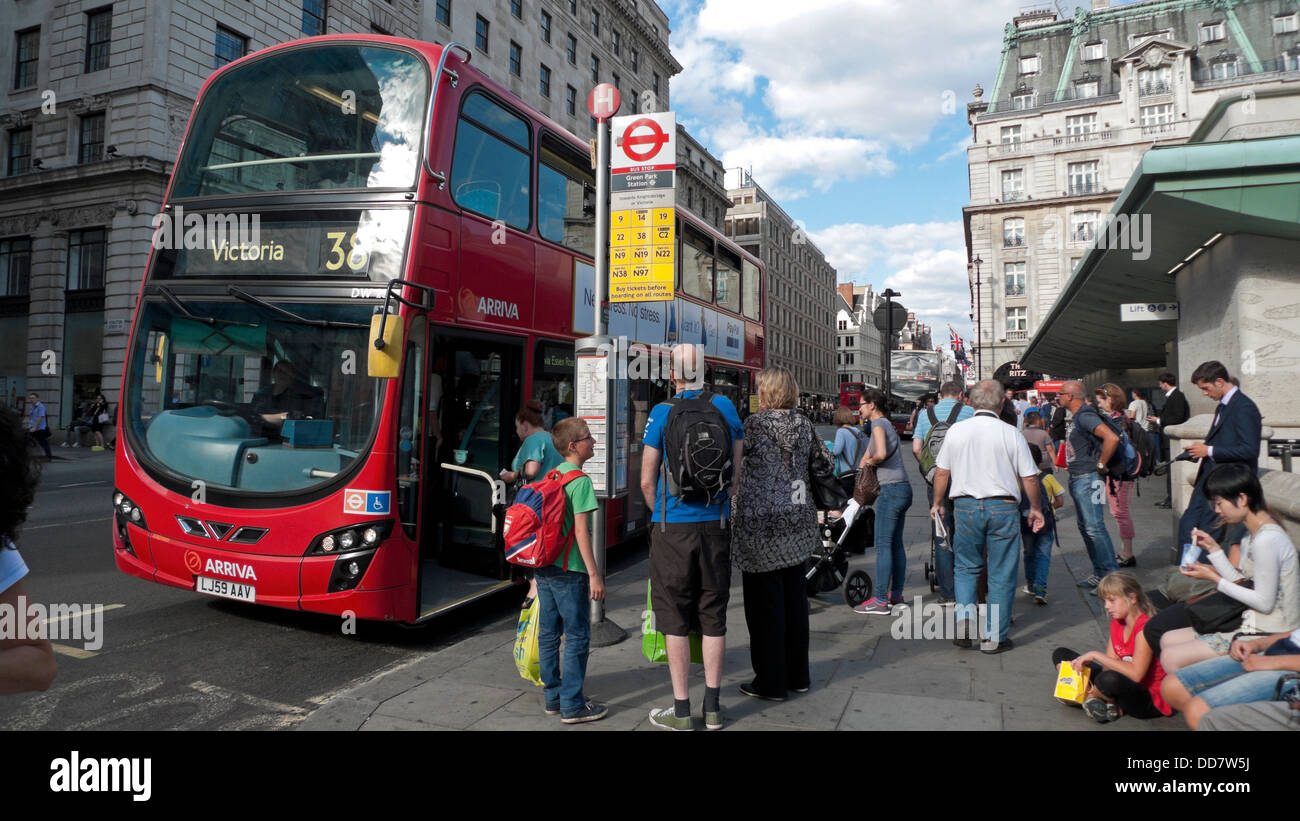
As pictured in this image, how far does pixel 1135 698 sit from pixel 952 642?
5.24ft

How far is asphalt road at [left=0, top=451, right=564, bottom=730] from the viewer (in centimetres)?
421

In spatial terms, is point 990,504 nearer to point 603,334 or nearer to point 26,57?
point 603,334

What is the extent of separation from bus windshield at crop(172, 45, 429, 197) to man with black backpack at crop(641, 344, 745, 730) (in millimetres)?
3085

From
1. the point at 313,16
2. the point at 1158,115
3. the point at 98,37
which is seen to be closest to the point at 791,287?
the point at 1158,115

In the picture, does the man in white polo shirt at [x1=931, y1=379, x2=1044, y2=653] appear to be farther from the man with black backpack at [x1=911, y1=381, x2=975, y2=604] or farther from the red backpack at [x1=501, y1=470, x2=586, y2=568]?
the red backpack at [x1=501, y1=470, x2=586, y2=568]

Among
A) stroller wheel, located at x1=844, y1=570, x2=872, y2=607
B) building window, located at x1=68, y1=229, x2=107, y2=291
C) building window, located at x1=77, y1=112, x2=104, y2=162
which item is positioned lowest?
stroller wheel, located at x1=844, y1=570, x2=872, y2=607

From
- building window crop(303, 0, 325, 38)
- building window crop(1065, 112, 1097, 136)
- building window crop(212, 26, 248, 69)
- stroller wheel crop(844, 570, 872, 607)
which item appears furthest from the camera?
building window crop(1065, 112, 1097, 136)

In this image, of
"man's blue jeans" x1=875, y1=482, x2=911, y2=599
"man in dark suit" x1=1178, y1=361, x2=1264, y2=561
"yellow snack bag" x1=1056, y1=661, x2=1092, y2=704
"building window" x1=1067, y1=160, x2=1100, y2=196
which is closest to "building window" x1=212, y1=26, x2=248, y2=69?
"man's blue jeans" x1=875, y1=482, x2=911, y2=599

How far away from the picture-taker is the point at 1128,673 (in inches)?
156

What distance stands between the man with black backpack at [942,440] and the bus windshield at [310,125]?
4725 millimetres

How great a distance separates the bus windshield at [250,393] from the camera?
5.27 meters

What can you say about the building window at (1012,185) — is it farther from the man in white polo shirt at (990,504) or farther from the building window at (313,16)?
the man in white polo shirt at (990,504)

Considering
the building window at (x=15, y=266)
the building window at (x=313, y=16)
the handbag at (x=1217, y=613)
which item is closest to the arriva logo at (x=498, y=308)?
the handbag at (x=1217, y=613)
